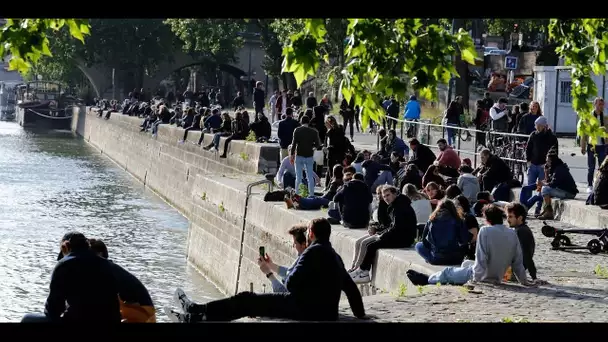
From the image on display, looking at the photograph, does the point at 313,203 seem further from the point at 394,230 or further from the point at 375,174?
the point at 394,230

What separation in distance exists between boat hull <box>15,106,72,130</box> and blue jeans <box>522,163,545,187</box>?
6591cm

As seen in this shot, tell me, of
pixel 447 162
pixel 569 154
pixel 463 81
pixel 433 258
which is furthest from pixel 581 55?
pixel 463 81

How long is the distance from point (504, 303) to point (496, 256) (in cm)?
75

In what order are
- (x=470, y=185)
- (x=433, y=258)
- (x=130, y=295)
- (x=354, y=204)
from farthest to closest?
(x=470, y=185), (x=354, y=204), (x=433, y=258), (x=130, y=295)

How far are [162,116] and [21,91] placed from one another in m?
44.2

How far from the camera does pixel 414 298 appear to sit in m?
12.7

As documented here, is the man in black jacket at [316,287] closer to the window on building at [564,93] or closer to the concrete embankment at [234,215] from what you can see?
the concrete embankment at [234,215]

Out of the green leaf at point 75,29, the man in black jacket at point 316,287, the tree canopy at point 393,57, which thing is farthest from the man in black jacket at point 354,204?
the green leaf at point 75,29

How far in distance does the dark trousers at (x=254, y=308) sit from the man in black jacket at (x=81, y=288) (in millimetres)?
1807

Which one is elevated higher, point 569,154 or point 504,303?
point 569,154

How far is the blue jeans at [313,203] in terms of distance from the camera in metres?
19.7

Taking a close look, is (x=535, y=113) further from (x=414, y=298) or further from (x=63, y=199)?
(x=63, y=199)

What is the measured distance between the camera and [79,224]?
3638cm

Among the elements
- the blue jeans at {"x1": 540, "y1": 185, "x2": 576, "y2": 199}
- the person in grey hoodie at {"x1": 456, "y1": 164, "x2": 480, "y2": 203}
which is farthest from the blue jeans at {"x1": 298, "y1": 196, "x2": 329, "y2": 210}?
the blue jeans at {"x1": 540, "y1": 185, "x2": 576, "y2": 199}
